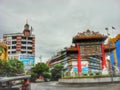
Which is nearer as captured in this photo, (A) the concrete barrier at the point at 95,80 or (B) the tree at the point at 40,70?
(A) the concrete barrier at the point at 95,80

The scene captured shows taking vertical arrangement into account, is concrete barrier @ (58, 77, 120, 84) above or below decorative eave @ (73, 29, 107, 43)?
below

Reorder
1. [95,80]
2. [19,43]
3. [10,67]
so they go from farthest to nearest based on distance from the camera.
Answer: [19,43], [10,67], [95,80]

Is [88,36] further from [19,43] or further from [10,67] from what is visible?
[19,43]

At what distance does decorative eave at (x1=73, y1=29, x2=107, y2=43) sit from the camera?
44125 millimetres

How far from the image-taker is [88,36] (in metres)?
44.2

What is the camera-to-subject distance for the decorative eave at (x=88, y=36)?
44125 mm

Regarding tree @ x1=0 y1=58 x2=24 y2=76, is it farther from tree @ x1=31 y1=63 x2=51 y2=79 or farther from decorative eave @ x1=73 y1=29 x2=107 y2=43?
decorative eave @ x1=73 y1=29 x2=107 y2=43

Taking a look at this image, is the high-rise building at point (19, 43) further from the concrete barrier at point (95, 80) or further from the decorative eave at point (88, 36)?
the concrete barrier at point (95, 80)

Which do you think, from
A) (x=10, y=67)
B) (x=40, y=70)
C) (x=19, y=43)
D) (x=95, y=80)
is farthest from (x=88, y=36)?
(x=19, y=43)

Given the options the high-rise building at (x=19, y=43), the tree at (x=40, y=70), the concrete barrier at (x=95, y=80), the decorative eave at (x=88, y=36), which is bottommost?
the concrete barrier at (x=95, y=80)

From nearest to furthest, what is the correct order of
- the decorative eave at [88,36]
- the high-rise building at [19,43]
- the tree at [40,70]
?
the decorative eave at [88,36] < the tree at [40,70] < the high-rise building at [19,43]

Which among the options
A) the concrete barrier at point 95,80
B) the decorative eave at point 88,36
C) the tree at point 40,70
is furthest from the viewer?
the tree at point 40,70

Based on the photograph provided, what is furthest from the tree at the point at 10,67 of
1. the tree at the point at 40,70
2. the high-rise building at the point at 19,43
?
the high-rise building at the point at 19,43

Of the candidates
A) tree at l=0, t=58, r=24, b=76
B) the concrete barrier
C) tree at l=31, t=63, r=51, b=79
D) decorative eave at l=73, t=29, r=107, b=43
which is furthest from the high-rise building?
the concrete barrier
